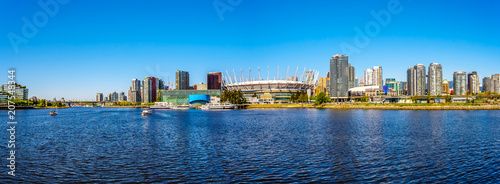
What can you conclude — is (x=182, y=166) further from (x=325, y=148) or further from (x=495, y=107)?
(x=495, y=107)

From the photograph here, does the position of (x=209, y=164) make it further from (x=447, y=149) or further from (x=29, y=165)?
(x=447, y=149)

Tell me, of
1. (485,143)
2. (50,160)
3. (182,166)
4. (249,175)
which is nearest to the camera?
(249,175)

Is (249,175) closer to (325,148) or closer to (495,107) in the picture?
(325,148)

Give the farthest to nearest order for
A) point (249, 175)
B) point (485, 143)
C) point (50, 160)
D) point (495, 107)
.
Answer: point (495, 107) < point (485, 143) < point (50, 160) < point (249, 175)

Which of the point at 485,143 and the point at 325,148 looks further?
the point at 485,143

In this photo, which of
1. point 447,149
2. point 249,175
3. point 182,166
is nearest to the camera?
point 249,175

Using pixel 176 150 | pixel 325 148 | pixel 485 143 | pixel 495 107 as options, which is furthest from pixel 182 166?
pixel 495 107

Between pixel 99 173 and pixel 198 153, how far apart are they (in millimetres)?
9177

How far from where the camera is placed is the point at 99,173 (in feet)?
71.3

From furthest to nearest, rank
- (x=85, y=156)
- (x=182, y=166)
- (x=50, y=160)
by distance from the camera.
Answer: (x=85, y=156)
(x=50, y=160)
(x=182, y=166)

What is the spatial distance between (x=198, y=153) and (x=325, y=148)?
12171 mm

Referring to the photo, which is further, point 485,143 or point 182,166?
point 485,143

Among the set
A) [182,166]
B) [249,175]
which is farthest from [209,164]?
[249,175]

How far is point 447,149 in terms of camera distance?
3066cm
